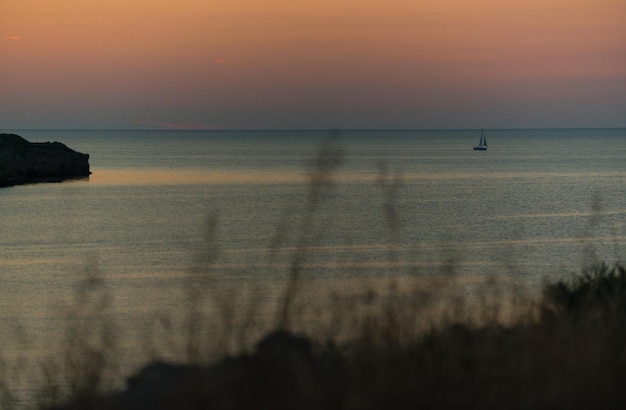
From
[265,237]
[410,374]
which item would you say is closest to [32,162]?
[265,237]

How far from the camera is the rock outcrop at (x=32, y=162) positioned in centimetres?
8838

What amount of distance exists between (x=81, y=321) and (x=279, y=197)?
222 ft

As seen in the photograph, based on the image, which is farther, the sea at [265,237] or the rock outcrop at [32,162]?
the rock outcrop at [32,162]

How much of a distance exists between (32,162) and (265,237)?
52.1m

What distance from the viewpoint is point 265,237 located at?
153 feet

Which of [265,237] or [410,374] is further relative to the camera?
[265,237]

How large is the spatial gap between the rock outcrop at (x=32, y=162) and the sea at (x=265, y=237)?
2242 mm

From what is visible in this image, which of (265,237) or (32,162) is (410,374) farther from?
(32,162)

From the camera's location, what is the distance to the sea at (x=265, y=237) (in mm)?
6578

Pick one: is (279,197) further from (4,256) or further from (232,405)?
(232,405)

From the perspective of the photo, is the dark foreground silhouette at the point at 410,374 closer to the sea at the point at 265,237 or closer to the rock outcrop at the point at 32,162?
the sea at the point at 265,237

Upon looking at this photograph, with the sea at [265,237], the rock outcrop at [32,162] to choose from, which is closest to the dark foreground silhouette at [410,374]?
the sea at [265,237]

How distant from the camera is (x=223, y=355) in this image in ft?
18.0

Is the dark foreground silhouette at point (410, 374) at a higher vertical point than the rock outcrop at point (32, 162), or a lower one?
higher
